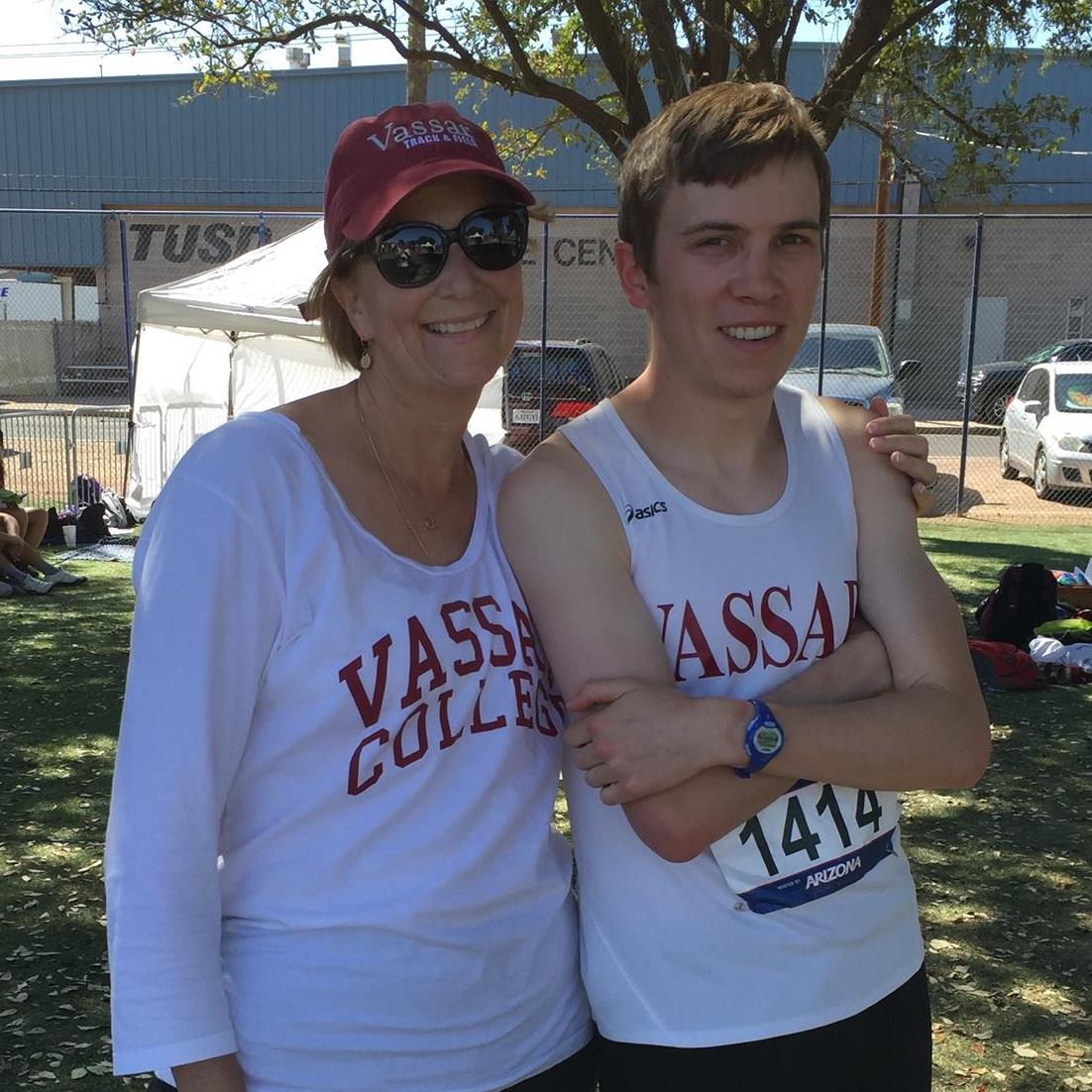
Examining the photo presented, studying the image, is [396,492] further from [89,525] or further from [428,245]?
[89,525]

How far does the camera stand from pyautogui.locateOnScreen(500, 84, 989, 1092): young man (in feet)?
5.27

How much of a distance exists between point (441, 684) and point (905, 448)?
80 centimetres

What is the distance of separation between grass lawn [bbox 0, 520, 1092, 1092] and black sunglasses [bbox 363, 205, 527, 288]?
1.24 meters

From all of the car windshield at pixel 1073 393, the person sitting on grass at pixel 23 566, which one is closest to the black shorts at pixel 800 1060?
the person sitting on grass at pixel 23 566

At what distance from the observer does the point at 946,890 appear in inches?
176

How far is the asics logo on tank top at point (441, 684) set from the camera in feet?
4.93

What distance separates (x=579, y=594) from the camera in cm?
165

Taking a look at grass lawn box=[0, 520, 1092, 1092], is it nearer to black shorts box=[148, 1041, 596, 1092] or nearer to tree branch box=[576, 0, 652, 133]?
black shorts box=[148, 1041, 596, 1092]

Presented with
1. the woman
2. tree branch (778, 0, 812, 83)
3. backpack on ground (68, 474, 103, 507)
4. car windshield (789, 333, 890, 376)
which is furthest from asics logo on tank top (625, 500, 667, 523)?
car windshield (789, 333, 890, 376)

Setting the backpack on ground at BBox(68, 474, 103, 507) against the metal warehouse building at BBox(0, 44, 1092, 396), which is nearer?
the backpack on ground at BBox(68, 474, 103, 507)

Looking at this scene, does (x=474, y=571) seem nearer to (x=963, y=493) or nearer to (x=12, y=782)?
(x=12, y=782)

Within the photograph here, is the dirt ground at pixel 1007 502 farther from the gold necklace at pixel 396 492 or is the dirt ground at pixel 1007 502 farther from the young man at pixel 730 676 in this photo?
the gold necklace at pixel 396 492

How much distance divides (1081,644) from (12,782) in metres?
5.74

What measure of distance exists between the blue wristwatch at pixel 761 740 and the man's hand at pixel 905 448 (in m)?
0.51
